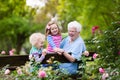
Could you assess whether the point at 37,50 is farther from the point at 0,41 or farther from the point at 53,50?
the point at 0,41

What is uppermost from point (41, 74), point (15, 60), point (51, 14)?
point (51, 14)

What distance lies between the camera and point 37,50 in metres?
7.07

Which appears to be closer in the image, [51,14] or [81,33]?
[81,33]

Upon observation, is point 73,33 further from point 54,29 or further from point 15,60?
point 15,60

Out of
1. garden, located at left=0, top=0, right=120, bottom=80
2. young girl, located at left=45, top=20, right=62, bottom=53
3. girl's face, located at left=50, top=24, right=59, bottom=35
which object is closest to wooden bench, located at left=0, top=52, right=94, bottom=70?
garden, located at left=0, top=0, right=120, bottom=80

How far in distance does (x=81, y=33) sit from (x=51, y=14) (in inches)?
994

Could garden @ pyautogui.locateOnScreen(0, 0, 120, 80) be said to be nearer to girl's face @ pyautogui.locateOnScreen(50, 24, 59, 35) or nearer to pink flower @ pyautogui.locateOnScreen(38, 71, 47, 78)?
pink flower @ pyautogui.locateOnScreen(38, 71, 47, 78)

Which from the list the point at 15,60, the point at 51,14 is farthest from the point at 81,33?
the point at 51,14

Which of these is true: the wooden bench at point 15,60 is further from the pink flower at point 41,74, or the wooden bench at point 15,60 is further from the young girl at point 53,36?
the pink flower at point 41,74

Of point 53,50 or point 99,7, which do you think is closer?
point 53,50

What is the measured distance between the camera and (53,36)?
718 centimetres

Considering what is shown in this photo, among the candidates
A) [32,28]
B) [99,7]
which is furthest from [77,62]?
[32,28]

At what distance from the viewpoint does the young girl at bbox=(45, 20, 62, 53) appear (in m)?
7.11

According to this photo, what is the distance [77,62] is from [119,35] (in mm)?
729
